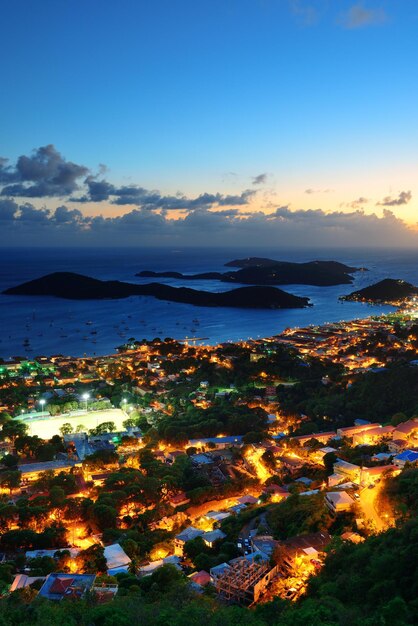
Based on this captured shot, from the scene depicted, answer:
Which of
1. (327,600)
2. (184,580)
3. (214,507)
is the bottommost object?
(214,507)

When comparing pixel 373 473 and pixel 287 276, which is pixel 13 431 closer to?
pixel 373 473

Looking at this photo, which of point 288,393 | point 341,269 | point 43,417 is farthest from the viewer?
point 341,269

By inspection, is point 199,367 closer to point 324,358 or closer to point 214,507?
point 324,358

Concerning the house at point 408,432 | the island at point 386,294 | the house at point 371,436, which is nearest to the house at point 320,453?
the house at point 371,436

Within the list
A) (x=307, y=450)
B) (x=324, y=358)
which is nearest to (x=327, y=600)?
(x=307, y=450)

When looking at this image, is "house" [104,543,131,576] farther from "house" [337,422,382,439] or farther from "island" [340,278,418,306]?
"island" [340,278,418,306]

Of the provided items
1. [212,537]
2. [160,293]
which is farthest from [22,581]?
[160,293]

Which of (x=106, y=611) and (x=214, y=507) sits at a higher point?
(x=106, y=611)

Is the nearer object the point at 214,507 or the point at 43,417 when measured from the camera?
the point at 214,507
